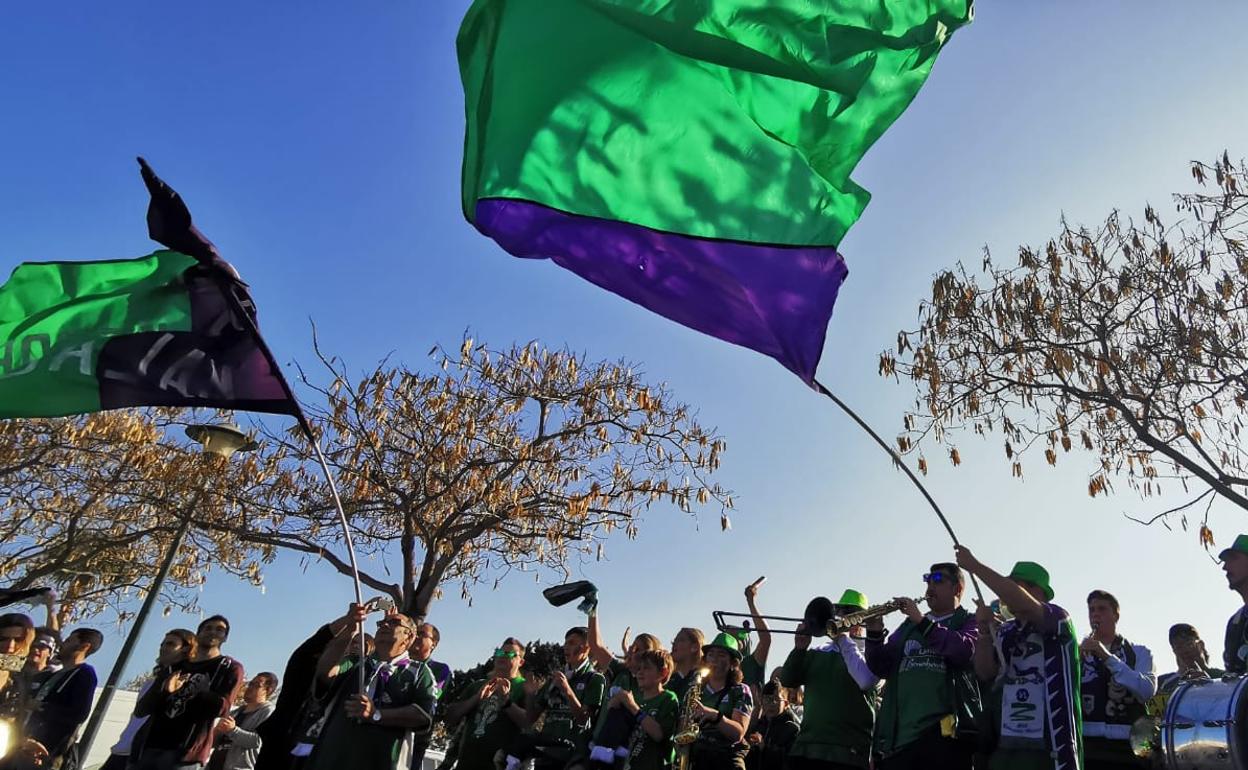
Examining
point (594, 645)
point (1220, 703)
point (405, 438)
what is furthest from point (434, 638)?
point (405, 438)

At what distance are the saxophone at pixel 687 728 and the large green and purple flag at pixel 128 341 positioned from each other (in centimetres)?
371

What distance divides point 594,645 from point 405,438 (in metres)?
8.57

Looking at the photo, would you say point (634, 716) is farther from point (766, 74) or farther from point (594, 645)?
point (766, 74)

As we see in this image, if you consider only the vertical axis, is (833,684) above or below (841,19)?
below

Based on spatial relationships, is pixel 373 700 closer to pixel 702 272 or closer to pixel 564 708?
pixel 564 708

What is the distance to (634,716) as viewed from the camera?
24.2 ft

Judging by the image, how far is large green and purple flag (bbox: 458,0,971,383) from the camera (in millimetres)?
5422

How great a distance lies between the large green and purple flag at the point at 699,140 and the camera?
5422mm

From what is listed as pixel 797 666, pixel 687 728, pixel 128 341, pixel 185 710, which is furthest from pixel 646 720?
pixel 128 341

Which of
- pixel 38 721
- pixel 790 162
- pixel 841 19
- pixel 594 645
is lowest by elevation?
pixel 38 721

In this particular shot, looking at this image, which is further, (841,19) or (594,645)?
(594,645)

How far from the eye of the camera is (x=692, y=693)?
286 inches

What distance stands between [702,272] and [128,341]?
15.9 feet

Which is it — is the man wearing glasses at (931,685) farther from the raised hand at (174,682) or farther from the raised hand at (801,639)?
the raised hand at (174,682)
